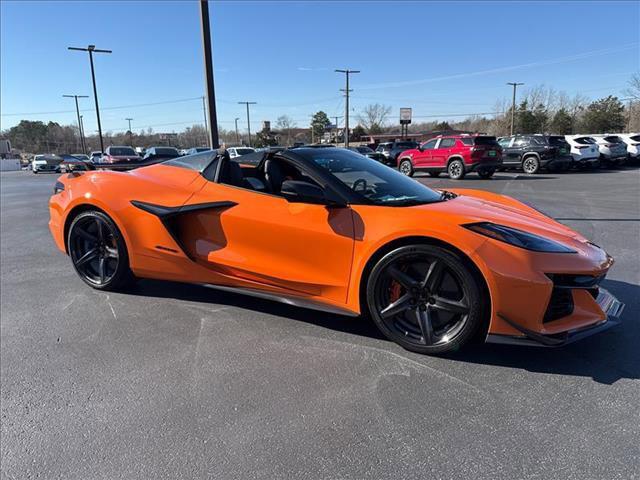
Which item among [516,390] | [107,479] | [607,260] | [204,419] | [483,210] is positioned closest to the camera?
[107,479]

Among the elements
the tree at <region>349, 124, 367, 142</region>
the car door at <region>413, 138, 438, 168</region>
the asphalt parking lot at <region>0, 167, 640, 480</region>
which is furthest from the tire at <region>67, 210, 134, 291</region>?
the tree at <region>349, 124, 367, 142</region>

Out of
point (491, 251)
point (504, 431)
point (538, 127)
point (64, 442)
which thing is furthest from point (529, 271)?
point (538, 127)

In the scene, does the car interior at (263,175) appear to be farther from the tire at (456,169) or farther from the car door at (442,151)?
the car door at (442,151)

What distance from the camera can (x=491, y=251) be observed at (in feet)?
8.24

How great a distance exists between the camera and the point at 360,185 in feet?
10.5

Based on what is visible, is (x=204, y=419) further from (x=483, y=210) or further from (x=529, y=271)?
(x=483, y=210)

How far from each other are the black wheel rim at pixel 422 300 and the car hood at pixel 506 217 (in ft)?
1.17

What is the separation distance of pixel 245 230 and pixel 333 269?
78cm

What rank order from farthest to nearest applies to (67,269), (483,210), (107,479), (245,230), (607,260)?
1. (67,269)
2. (245,230)
3. (483,210)
4. (607,260)
5. (107,479)

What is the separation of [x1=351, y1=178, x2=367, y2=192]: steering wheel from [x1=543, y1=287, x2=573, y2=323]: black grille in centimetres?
141

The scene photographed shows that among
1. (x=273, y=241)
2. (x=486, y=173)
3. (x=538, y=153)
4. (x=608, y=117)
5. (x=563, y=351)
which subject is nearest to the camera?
(x=563, y=351)

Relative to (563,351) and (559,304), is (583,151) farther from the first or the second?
(559,304)

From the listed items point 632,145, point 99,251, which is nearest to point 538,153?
point 632,145

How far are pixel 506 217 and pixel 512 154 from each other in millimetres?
19378
